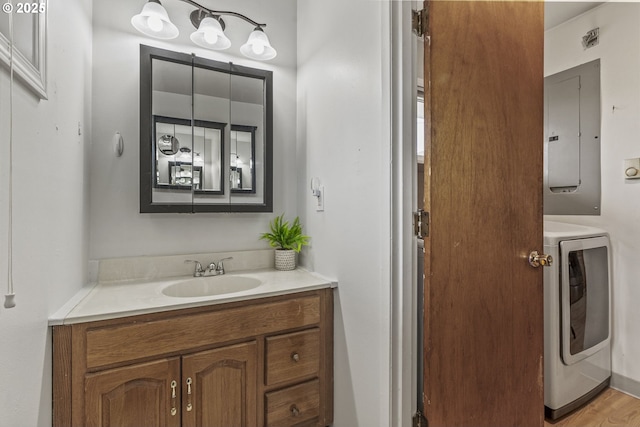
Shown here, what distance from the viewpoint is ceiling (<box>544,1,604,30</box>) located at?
1920 mm

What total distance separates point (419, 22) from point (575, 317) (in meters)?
1.75

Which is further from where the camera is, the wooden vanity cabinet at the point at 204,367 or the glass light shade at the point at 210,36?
the glass light shade at the point at 210,36

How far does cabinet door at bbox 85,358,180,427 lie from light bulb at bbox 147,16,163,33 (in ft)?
4.95

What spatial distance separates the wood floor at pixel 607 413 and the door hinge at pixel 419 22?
2.01 meters

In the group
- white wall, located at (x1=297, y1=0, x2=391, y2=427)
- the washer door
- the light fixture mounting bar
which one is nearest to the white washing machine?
the washer door

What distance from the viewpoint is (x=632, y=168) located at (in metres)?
1.78

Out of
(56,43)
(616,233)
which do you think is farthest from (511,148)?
(56,43)

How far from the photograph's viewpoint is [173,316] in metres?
1.14

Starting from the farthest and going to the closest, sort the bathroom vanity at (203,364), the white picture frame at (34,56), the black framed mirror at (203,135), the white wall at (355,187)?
the black framed mirror at (203,135) → the white wall at (355,187) → the bathroom vanity at (203,364) → the white picture frame at (34,56)

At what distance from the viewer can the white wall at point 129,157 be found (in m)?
1.46

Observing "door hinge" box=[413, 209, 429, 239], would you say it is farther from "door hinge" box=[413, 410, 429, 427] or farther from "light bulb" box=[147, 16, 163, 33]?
"light bulb" box=[147, 16, 163, 33]

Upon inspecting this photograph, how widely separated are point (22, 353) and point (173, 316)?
0.43 metres

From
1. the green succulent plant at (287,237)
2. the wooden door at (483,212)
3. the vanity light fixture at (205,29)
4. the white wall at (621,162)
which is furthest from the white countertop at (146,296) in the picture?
the white wall at (621,162)

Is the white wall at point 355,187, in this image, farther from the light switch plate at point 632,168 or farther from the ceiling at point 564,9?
the light switch plate at point 632,168
